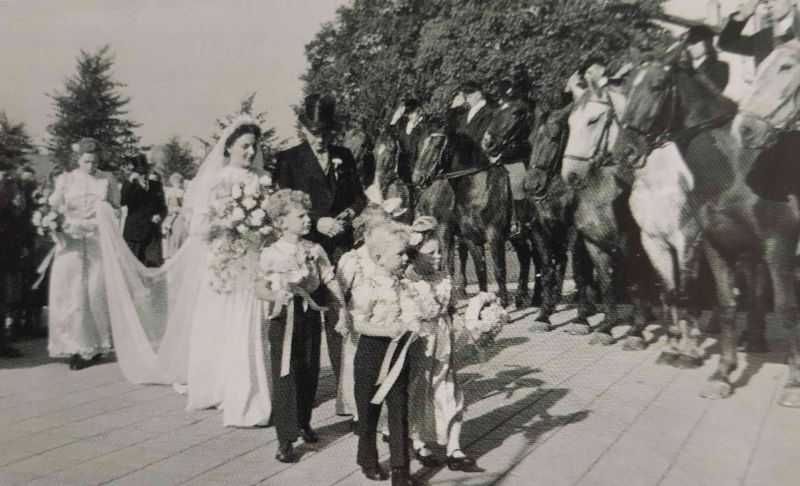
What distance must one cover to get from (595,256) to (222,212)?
10.0 ft

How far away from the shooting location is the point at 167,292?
566 cm

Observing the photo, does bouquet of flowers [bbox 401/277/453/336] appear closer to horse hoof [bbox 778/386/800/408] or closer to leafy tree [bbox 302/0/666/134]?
leafy tree [bbox 302/0/666/134]

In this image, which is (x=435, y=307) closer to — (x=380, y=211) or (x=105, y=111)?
(x=380, y=211)

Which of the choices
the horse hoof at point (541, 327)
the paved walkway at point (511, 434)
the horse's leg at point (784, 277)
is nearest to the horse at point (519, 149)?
the horse hoof at point (541, 327)

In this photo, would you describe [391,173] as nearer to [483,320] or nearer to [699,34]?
[699,34]

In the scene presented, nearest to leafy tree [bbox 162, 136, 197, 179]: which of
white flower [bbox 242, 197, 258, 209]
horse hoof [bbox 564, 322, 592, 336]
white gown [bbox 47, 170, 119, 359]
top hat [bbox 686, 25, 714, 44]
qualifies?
white gown [bbox 47, 170, 119, 359]

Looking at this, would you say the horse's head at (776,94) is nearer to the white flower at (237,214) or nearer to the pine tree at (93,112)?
the white flower at (237,214)

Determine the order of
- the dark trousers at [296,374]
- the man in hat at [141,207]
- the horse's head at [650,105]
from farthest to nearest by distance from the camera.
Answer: the man in hat at [141,207]
the horse's head at [650,105]
the dark trousers at [296,374]

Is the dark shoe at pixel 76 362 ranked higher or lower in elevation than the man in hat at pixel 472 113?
lower

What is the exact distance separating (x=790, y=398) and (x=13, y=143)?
5240 mm

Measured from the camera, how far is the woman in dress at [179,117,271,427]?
14.4 feet

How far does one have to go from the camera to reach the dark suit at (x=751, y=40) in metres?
3.86

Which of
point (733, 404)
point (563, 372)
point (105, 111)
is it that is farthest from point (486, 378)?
point (105, 111)

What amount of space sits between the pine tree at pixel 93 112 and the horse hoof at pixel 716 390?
3.81 metres
